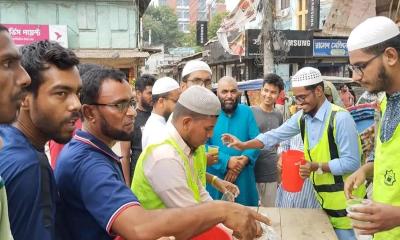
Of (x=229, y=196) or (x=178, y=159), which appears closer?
(x=178, y=159)

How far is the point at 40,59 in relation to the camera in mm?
1494

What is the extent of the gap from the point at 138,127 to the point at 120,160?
2.28m

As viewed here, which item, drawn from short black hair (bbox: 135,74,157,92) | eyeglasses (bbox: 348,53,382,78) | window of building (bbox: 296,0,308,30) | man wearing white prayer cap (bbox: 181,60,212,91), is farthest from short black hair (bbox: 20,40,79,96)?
window of building (bbox: 296,0,308,30)

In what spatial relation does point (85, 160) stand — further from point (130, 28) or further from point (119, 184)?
point (130, 28)

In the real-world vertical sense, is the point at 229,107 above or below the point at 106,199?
above

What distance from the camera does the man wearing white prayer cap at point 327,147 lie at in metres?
2.78

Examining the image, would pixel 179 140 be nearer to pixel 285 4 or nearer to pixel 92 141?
pixel 92 141

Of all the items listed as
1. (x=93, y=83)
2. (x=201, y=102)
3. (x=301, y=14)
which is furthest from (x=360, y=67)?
(x=301, y=14)

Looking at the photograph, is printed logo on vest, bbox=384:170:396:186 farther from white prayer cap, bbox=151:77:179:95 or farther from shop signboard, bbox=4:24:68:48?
shop signboard, bbox=4:24:68:48

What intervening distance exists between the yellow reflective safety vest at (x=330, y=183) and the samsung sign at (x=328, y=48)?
603 inches

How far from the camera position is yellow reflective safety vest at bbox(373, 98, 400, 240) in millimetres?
1903

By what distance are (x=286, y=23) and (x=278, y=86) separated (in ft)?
74.9

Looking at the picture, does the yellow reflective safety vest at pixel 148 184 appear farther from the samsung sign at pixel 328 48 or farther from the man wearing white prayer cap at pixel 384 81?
the samsung sign at pixel 328 48

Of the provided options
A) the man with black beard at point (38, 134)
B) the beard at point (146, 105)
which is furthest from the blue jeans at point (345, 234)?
the beard at point (146, 105)
